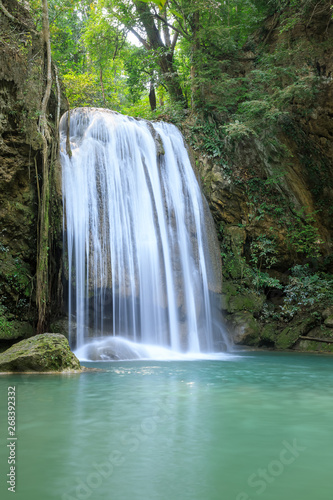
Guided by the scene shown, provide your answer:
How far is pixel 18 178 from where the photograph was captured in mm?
9547

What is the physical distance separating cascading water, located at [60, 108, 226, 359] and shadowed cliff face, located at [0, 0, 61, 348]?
0.82 metres

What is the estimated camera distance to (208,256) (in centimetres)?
1209

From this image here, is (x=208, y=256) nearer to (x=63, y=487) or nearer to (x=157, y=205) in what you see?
(x=157, y=205)

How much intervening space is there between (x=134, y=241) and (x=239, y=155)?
193 inches

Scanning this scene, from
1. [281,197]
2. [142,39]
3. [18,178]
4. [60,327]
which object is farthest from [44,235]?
[142,39]

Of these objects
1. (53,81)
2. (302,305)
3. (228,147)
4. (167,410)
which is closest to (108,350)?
(167,410)

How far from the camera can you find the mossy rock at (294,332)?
11.3m

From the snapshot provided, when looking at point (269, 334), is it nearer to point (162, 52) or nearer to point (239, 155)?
point (239, 155)

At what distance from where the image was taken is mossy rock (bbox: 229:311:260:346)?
37.3 feet

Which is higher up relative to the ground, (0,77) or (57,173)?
(0,77)

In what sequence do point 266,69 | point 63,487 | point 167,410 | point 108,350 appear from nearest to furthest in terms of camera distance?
point 63,487 → point 167,410 → point 108,350 → point 266,69

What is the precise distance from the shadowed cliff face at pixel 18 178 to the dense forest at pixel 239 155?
0.02m

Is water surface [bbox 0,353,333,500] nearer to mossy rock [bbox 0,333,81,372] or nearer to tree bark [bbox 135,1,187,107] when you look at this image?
mossy rock [bbox 0,333,81,372]

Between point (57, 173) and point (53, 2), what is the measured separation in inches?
540
